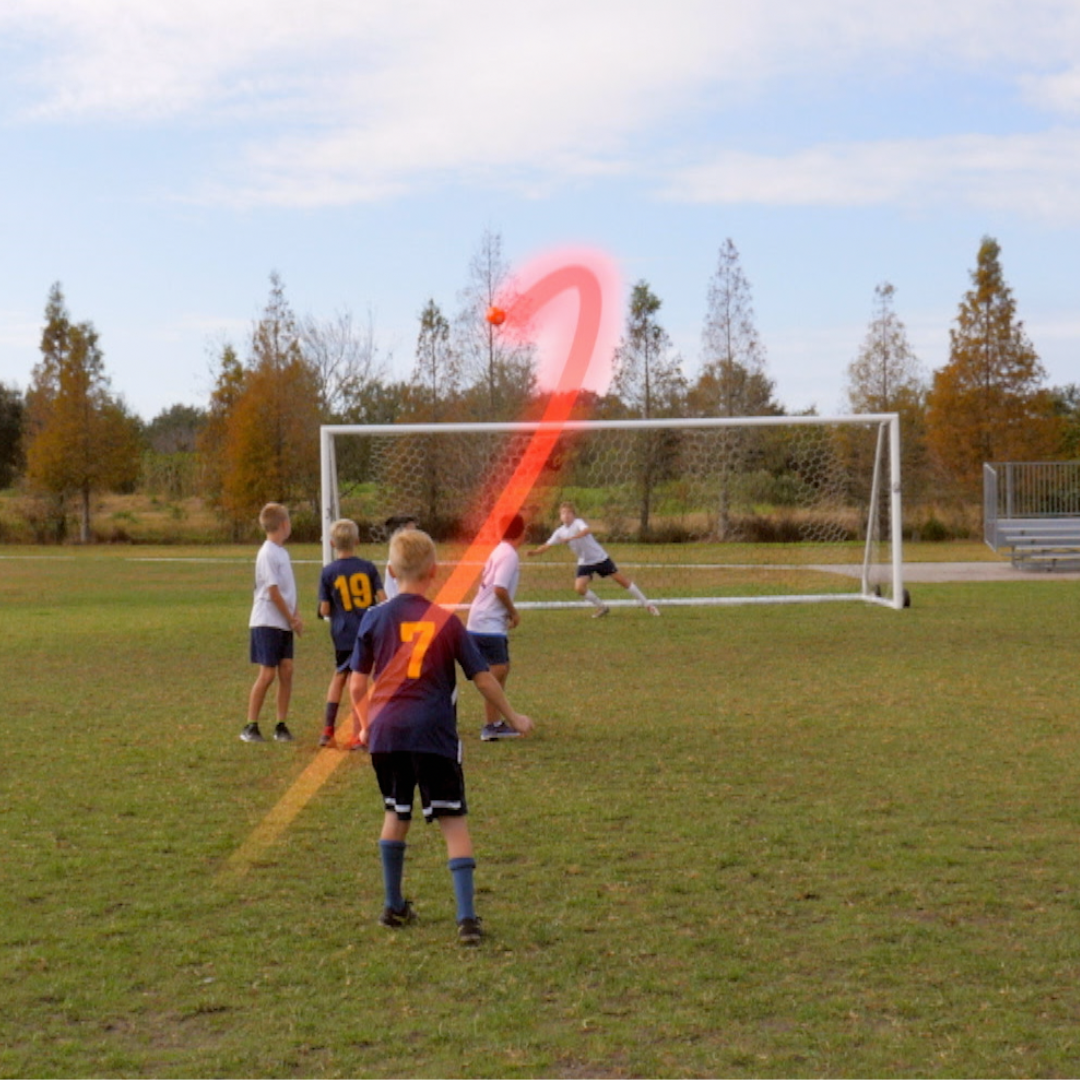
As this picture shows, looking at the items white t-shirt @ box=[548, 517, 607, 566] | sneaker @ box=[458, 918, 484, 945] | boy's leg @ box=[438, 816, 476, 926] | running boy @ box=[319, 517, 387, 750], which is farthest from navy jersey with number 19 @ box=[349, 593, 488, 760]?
white t-shirt @ box=[548, 517, 607, 566]

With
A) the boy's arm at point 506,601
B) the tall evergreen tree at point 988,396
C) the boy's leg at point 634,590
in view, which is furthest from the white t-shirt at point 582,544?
the tall evergreen tree at point 988,396

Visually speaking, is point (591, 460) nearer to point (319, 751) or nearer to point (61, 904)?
point (319, 751)

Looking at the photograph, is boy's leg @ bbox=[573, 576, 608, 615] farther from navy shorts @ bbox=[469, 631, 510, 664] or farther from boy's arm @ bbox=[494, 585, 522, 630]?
boy's arm @ bbox=[494, 585, 522, 630]

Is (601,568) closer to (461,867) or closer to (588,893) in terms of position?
(588,893)

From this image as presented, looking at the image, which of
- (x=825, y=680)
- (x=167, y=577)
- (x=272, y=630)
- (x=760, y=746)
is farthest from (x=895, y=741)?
Result: (x=167, y=577)

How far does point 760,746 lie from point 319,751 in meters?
3.11

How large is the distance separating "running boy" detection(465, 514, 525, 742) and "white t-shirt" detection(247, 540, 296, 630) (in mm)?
1352

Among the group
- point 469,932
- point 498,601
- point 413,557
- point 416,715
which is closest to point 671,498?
point 498,601

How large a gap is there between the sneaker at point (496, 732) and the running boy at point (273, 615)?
56.8 inches

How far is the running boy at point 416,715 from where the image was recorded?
5.58 m

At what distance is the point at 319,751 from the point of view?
32.7 feet

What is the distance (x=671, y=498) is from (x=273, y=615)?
54.2 ft

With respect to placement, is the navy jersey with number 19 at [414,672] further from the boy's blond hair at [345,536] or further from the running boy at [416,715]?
the boy's blond hair at [345,536]

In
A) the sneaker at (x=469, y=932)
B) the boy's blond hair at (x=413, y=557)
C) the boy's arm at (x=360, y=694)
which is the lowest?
the sneaker at (x=469, y=932)
